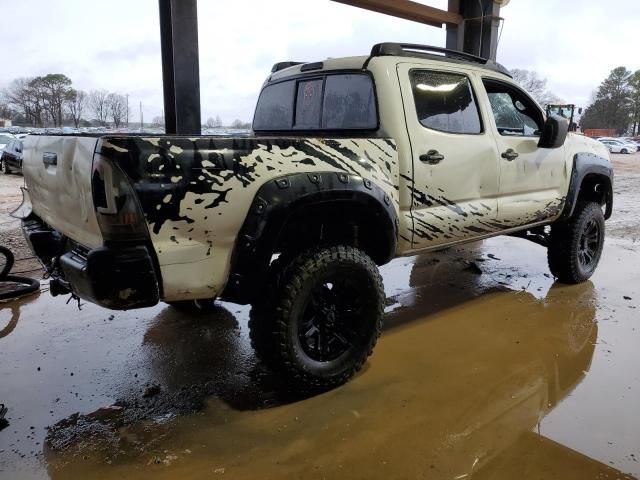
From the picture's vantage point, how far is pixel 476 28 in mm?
9297

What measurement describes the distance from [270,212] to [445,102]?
1789mm

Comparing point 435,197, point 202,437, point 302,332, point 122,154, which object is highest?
point 122,154

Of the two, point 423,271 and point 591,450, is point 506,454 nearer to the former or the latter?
point 591,450

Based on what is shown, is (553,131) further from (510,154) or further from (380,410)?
(380,410)

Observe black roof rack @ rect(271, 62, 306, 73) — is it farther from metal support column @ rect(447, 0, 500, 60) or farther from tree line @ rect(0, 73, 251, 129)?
tree line @ rect(0, 73, 251, 129)

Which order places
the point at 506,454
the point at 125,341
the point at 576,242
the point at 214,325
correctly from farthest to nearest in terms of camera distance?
1. the point at 576,242
2. the point at 214,325
3. the point at 125,341
4. the point at 506,454

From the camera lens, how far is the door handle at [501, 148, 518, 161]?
12.9 ft

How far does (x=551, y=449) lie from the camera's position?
2.43 m

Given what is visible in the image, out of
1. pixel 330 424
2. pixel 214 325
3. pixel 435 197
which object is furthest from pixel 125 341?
pixel 435 197

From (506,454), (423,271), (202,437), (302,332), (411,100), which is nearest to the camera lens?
(506,454)

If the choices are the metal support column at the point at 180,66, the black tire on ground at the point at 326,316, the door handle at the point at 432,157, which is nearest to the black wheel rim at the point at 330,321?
Answer: the black tire on ground at the point at 326,316

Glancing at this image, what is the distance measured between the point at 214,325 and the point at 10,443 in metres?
1.72

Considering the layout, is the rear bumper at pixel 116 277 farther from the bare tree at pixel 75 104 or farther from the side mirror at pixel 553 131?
the bare tree at pixel 75 104

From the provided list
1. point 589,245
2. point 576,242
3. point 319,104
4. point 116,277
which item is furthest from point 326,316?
point 589,245
